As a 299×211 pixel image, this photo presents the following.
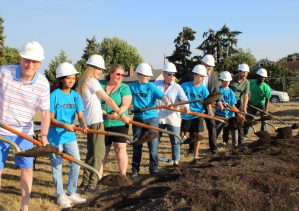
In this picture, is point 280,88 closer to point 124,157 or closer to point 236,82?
point 236,82

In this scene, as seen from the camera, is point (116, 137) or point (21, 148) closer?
point (21, 148)

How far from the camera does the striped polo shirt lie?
4184mm

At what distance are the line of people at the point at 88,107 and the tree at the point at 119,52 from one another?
6927 centimetres

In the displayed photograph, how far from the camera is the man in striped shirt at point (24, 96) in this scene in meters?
4.17

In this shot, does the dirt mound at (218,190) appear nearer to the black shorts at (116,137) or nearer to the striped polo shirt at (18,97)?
the black shorts at (116,137)

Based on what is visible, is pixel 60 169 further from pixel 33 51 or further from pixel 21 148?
pixel 33 51

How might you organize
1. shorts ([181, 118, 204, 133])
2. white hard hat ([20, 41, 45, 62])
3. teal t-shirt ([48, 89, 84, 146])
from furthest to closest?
shorts ([181, 118, 204, 133]), teal t-shirt ([48, 89, 84, 146]), white hard hat ([20, 41, 45, 62])

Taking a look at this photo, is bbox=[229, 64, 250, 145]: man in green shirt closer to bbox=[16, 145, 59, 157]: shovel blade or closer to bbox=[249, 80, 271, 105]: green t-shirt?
bbox=[249, 80, 271, 105]: green t-shirt

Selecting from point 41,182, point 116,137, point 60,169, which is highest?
point 116,137

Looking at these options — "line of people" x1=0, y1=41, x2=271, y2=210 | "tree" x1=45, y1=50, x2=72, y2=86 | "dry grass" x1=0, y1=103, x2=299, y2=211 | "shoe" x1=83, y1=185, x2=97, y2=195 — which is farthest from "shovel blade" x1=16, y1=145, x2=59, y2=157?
"tree" x1=45, y1=50, x2=72, y2=86

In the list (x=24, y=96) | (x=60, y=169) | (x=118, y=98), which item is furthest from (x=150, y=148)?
(x=24, y=96)

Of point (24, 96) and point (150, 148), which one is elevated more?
point (24, 96)

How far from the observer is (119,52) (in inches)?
3100

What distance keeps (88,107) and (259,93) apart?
615 cm
